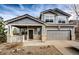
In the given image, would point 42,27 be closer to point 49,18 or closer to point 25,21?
point 49,18

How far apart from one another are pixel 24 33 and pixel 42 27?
1.67ft

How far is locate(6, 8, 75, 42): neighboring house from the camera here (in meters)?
4.78

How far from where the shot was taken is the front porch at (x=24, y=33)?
4773mm

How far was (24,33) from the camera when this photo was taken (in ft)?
15.9

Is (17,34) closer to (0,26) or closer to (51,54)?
(0,26)

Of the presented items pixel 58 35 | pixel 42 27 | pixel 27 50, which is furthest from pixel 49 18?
pixel 27 50

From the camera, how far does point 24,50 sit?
4.72m

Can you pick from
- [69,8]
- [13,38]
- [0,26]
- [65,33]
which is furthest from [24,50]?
[69,8]

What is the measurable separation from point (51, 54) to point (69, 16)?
1.11m

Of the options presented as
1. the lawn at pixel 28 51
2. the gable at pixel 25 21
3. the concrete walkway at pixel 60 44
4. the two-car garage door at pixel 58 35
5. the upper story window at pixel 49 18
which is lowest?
the lawn at pixel 28 51

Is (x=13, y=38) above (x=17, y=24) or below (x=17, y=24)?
below

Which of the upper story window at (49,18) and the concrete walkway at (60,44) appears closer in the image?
the concrete walkway at (60,44)

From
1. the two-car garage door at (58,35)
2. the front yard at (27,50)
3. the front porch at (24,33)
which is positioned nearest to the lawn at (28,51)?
the front yard at (27,50)

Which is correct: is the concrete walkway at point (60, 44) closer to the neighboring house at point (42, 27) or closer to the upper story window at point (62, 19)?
the neighboring house at point (42, 27)
